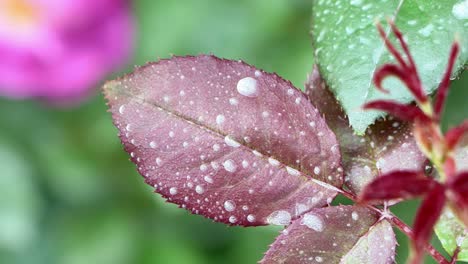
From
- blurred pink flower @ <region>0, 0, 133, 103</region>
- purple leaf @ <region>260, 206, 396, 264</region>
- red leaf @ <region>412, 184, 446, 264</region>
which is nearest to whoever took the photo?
red leaf @ <region>412, 184, 446, 264</region>

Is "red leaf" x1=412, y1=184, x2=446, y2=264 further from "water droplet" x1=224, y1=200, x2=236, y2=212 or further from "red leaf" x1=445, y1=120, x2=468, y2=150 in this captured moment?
"water droplet" x1=224, y1=200, x2=236, y2=212

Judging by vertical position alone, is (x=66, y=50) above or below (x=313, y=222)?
above

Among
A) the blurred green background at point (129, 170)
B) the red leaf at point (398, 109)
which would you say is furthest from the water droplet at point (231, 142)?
the blurred green background at point (129, 170)

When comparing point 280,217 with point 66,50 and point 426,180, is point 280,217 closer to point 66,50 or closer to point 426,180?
point 426,180

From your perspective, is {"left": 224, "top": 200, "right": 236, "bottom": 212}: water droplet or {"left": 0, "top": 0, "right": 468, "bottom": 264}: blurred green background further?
{"left": 0, "top": 0, "right": 468, "bottom": 264}: blurred green background

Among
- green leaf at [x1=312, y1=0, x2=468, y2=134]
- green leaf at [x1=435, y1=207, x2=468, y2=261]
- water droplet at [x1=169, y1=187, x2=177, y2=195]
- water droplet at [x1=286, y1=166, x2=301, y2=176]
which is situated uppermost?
green leaf at [x1=312, y1=0, x2=468, y2=134]

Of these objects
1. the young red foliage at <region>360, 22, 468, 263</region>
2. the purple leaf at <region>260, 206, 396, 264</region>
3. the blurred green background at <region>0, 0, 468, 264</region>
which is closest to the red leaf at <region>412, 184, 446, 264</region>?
the young red foliage at <region>360, 22, 468, 263</region>

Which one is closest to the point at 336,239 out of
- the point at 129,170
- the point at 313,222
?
the point at 313,222
